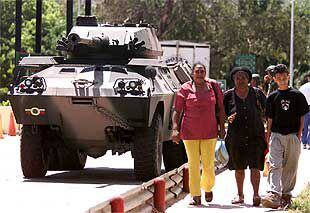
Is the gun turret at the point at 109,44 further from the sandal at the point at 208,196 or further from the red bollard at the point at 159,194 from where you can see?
the red bollard at the point at 159,194

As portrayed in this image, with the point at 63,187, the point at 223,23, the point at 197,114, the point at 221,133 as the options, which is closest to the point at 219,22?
the point at 223,23

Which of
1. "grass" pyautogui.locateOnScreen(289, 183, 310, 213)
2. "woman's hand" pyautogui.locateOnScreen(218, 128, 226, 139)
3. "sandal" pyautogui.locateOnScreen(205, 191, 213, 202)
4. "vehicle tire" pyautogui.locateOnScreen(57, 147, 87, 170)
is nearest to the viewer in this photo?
"grass" pyautogui.locateOnScreen(289, 183, 310, 213)

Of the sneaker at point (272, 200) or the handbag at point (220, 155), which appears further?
the handbag at point (220, 155)

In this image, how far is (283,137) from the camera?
41.7 feet

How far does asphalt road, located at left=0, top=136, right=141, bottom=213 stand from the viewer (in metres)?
12.9

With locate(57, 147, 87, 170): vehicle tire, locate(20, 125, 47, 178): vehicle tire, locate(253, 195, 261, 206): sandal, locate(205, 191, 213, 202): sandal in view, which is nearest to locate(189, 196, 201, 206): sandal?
locate(205, 191, 213, 202): sandal

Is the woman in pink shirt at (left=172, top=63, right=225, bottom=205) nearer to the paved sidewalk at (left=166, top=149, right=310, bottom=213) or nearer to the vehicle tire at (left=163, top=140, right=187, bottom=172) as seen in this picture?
the paved sidewalk at (left=166, top=149, right=310, bottom=213)

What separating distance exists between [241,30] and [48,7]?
27562 millimetres

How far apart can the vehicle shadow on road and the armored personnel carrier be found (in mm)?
297

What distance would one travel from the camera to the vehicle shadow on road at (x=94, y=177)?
1647 cm

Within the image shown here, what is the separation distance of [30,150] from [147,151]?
78.1 inches

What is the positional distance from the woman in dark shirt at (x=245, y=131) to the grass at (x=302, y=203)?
54cm

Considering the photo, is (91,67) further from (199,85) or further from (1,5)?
(1,5)

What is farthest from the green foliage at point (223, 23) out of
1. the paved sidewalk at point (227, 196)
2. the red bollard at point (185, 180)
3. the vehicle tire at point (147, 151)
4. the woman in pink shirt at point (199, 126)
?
the woman in pink shirt at point (199, 126)
